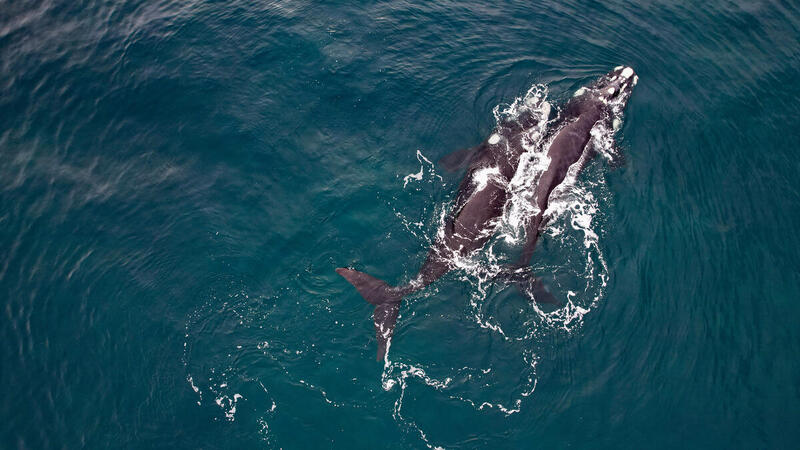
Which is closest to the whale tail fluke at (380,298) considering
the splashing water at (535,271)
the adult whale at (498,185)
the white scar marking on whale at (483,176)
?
the adult whale at (498,185)

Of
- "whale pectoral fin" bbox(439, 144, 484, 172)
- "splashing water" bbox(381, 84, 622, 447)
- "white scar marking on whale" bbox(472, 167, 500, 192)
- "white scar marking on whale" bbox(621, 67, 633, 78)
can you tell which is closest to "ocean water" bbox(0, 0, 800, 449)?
"splashing water" bbox(381, 84, 622, 447)

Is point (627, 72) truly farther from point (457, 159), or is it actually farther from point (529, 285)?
point (529, 285)

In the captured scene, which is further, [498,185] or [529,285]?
[498,185]

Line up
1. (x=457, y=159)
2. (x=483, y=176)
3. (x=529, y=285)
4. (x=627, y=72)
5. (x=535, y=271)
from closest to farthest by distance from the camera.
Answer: (x=529, y=285) → (x=535, y=271) → (x=483, y=176) → (x=457, y=159) → (x=627, y=72)

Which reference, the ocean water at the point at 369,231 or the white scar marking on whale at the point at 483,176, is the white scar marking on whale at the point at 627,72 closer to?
the ocean water at the point at 369,231

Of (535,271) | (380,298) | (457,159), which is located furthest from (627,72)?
(380,298)

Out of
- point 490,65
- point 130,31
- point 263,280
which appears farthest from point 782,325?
point 130,31

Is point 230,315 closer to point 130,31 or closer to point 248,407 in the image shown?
point 248,407

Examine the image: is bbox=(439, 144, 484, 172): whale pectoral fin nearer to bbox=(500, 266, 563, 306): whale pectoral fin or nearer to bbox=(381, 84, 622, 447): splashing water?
bbox=(381, 84, 622, 447): splashing water
